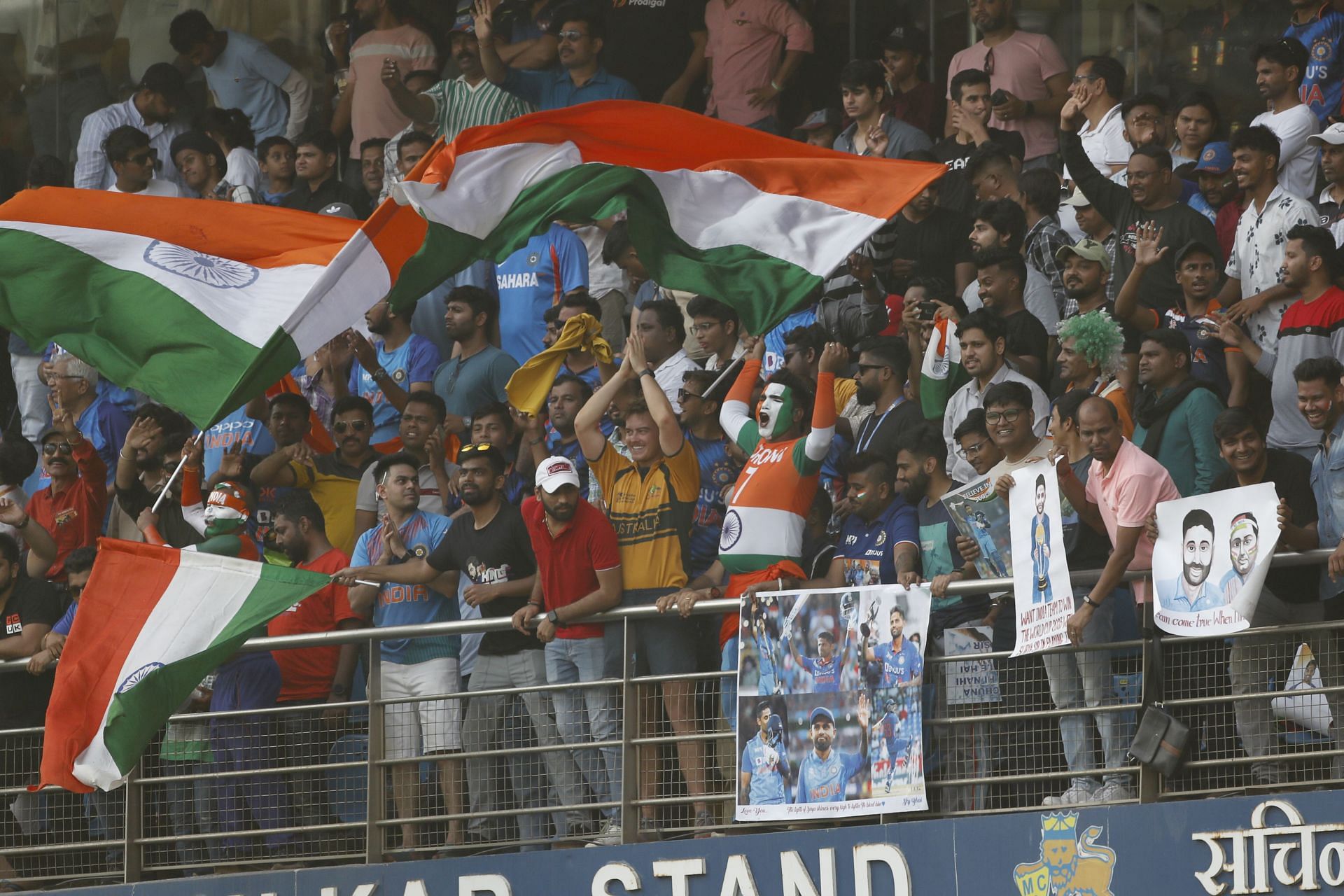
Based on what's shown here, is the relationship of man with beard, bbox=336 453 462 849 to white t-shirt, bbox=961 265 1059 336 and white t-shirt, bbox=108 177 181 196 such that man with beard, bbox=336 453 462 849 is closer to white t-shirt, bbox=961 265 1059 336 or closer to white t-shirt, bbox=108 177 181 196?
white t-shirt, bbox=961 265 1059 336

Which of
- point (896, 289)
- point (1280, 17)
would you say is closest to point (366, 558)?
point (896, 289)

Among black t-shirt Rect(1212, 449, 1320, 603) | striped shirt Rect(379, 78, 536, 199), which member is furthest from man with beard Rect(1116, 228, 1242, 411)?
striped shirt Rect(379, 78, 536, 199)

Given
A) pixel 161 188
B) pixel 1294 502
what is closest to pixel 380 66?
pixel 161 188

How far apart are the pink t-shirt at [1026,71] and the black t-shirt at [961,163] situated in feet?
1.19

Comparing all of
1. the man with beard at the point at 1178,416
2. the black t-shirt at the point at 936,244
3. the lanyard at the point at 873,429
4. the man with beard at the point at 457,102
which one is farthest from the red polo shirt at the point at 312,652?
the man with beard at the point at 457,102

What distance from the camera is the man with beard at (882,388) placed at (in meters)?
11.1

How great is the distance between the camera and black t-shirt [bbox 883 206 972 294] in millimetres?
12562

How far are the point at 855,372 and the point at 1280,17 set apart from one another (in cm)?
501

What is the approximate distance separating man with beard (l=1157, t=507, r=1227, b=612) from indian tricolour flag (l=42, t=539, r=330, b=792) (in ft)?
12.3

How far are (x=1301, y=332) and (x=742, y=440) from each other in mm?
2698

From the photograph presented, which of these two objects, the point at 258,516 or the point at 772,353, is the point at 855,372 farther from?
the point at 258,516

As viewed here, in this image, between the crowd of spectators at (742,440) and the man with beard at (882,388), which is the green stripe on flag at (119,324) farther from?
the man with beard at (882,388)

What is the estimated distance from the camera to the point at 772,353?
1245 cm

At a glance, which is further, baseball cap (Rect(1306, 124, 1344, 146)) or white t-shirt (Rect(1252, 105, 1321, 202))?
white t-shirt (Rect(1252, 105, 1321, 202))
